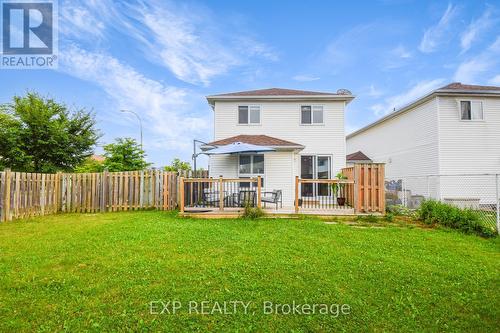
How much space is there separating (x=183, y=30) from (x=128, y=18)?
293cm

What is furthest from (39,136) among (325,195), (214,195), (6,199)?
(325,195)

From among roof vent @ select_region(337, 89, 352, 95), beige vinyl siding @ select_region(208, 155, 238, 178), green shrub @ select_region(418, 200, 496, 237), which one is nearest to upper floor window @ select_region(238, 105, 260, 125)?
beige vinyl siding @ select_region(208, 155, 238, 178)

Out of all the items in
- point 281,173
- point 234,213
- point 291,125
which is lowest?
point 234,213

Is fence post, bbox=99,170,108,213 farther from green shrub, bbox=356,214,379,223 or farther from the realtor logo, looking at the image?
green shrub, bbox=356,214,379,223

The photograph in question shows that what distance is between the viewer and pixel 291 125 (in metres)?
15.0

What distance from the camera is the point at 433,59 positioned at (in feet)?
57.9

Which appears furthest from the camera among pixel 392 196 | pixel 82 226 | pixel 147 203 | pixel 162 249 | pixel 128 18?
pixel 392 196

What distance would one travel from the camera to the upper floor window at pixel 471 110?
46.1ft

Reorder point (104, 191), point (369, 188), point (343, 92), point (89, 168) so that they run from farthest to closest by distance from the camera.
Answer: point (89, 168), point (343, 92), point (104, 191), point (369, 188)

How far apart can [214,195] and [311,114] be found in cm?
814

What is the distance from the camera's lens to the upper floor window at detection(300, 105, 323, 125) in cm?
1489

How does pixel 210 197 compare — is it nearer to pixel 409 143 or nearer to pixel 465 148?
pixel 409 143

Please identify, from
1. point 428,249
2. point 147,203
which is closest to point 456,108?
point 428,249

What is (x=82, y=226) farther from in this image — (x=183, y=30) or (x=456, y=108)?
(x=456, y=108)
